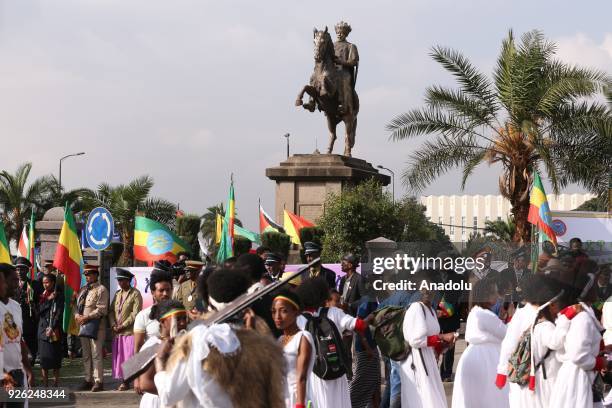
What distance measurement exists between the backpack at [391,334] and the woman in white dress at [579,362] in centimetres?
257

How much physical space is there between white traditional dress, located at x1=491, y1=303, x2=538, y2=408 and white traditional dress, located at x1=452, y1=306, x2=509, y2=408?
1257 millimetres

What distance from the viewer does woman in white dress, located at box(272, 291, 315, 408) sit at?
7.26m

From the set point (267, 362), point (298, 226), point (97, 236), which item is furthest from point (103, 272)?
point (267, 362)

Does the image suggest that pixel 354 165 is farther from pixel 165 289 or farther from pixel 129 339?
pixel 165 289

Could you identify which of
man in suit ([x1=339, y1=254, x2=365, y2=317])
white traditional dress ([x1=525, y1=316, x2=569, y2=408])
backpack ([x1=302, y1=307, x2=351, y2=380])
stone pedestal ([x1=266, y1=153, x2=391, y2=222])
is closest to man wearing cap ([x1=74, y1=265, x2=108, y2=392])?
man in suit ([x1=339, y1=254, x2=365, y2=317])

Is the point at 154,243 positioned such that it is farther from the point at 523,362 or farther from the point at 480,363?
the point at 523,362

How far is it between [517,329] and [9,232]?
1622 inches

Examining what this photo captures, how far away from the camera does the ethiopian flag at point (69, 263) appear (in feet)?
52.6

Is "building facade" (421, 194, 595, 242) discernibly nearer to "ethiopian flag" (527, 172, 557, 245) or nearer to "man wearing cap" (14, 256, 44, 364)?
"ethiopian flag" (527, 172, 557, 245)

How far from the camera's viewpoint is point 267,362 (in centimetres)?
516

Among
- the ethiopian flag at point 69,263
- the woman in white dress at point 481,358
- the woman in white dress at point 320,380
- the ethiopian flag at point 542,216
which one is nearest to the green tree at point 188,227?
the ethiopian flag at point 542,216

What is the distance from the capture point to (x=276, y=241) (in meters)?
25.8

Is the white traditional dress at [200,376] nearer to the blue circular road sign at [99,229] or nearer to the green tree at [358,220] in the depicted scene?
the blue circular road sign at [99,229]

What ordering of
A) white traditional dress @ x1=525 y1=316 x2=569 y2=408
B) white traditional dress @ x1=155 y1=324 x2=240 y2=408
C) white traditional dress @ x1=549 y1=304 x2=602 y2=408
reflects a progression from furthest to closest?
white traditional dress @ x1=525 y1=316 x2=569 y2=408
white traditional dress @ x1=549 y1=304 x2=602 y2=408
white traditional dress @ x1=155 y1=324 x2=240 y2=408
